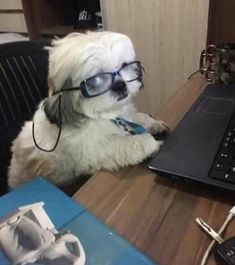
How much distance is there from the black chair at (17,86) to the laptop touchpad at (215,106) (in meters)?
0.52

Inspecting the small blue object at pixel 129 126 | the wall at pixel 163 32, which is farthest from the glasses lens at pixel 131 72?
the wall at pixel 163 32

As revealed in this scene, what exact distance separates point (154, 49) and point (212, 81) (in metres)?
0.81

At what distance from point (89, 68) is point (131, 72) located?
0.43 feet

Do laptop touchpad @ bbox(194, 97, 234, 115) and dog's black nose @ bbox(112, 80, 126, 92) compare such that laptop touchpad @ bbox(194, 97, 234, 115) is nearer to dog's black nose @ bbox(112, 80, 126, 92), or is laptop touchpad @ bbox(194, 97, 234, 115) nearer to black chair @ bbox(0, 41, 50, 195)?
dog's black nose @ bbox(112, 80, 126, 92)

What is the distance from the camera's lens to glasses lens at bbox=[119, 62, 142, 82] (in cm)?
75

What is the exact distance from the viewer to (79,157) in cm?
78

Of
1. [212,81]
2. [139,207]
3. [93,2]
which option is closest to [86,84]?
[139,207]

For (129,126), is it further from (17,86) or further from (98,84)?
(17,86)

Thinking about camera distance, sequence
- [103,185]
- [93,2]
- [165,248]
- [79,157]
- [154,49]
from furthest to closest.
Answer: [93,2]
[154,49]
[79,157]
[103,185]
[165,248]

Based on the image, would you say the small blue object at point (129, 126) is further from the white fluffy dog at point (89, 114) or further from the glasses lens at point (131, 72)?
the glasses lens at point (131, 72)

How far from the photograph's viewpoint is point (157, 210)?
1.66 ft

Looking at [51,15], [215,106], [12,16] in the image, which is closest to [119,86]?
[215,106]

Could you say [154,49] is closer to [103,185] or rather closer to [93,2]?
[93,2]

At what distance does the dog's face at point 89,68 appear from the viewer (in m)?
0.68
